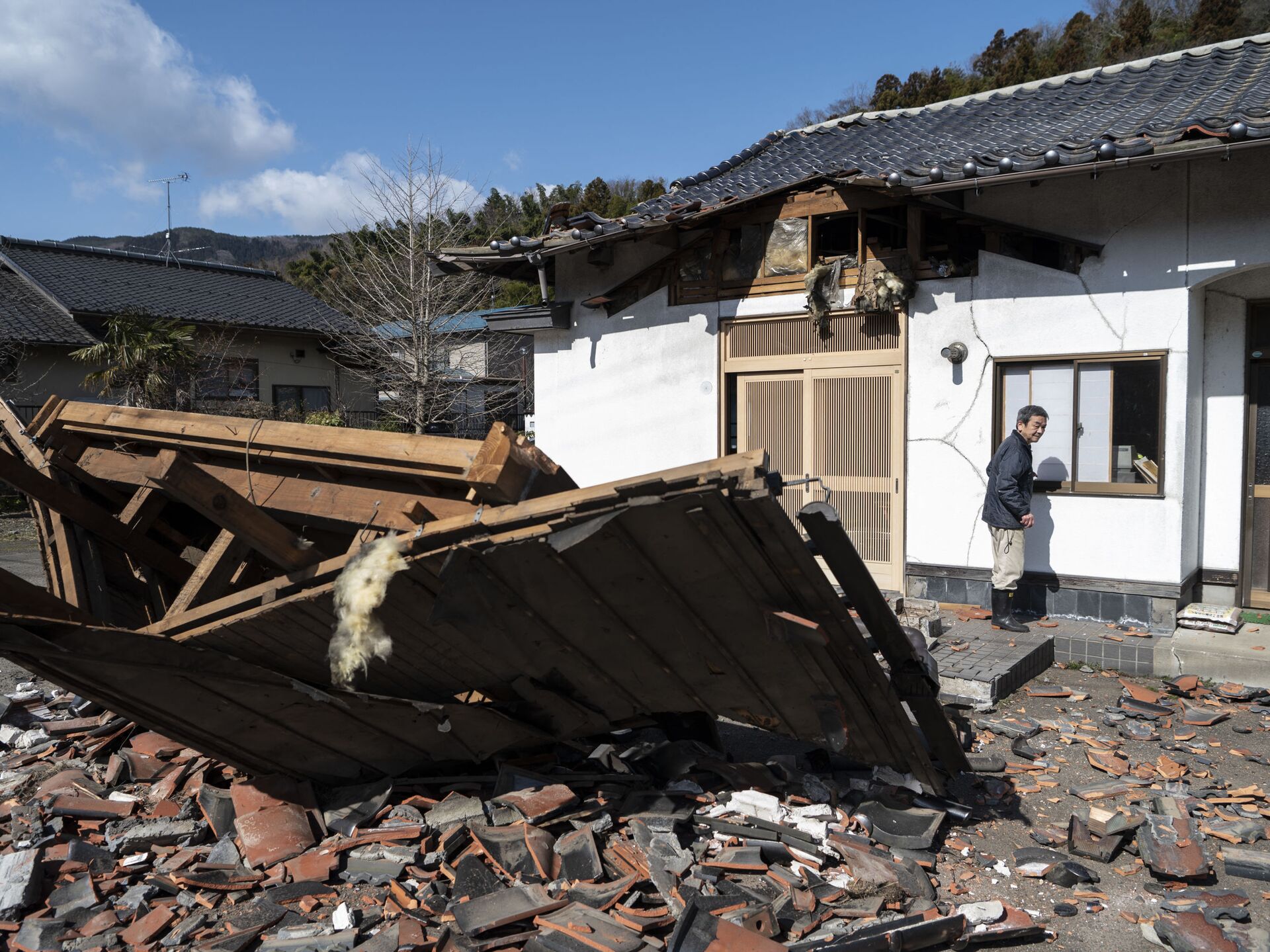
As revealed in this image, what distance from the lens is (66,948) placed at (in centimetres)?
349

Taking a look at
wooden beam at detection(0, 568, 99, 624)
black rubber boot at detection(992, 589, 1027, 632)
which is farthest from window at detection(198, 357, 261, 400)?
black rubber boot at detection(992, 589, 1027, 632)

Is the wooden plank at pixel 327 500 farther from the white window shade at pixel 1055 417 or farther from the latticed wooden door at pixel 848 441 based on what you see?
the white window shade at pixel 1055 417

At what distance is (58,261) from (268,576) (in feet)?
87.1

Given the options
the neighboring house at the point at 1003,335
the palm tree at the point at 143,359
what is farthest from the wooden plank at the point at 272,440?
the palm tree at the point at 143,359

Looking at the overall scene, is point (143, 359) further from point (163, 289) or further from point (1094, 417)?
point (1094, 417)

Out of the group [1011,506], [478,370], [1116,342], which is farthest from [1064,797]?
[478,370]

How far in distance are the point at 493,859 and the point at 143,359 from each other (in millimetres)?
17152

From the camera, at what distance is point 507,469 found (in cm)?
329

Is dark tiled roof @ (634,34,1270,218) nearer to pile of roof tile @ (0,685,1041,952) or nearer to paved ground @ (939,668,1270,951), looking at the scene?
paved ground @ (939,668,1270,951)

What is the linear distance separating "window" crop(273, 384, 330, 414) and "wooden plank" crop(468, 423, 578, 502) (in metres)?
22.5

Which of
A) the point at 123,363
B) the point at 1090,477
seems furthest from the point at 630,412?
the point at 123,363

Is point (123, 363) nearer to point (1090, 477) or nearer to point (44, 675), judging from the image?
point (44, 675)

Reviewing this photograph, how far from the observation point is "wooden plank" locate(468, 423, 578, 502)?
327 centimetres

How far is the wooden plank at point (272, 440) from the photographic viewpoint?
135 inches
